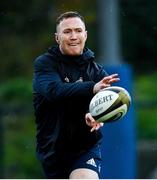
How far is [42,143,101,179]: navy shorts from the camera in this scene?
9.76m

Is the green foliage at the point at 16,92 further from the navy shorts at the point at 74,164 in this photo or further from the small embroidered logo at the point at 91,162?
the small embroidered logo at the point at 91,162

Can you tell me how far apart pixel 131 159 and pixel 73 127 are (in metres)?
4.46

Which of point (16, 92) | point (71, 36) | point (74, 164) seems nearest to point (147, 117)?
point (16, 92)

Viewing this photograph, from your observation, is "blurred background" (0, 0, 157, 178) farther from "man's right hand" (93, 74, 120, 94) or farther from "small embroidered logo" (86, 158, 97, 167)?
"man's right hand" (93, 74, 120, 94)

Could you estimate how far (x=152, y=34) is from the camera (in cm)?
1875

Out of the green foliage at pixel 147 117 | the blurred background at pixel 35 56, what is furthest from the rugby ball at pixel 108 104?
the green foliage at pixel 147 117

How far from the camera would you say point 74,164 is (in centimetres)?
980

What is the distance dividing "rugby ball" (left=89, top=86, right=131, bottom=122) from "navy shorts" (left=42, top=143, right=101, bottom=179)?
50 cm

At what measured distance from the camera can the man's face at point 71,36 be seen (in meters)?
9.70

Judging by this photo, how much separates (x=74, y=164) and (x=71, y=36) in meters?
1.11

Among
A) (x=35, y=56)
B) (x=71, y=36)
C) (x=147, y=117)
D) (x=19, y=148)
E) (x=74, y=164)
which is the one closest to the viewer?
(x=71, y=36)

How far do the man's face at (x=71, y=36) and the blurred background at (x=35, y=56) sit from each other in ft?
21.4

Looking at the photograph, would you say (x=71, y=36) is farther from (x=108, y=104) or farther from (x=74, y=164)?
(x=74, y=164)

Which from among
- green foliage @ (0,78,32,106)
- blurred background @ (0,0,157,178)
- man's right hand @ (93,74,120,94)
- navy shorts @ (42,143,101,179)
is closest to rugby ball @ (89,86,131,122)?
man's right hand @ (93,74,120,94)
